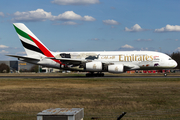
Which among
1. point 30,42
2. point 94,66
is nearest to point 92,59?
point 94,66

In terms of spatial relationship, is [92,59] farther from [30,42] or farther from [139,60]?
[30,42]

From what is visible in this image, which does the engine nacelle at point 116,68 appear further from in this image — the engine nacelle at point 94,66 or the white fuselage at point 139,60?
the engine nacelle at point 94,66

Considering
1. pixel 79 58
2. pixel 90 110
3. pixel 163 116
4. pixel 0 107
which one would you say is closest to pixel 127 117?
pixel 163 116

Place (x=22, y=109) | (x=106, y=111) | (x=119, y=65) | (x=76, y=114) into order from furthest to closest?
(x=119, y=65)
(x=22, y=109)
(x=106, y=111)
(x=76, y=114)

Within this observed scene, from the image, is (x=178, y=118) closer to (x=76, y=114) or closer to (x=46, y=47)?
(x=76, y=114)

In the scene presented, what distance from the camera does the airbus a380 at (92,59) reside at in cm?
3812

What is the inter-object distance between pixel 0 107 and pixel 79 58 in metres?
27.9

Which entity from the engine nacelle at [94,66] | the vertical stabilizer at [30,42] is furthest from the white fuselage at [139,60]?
the vertical stabilizer at [30,42]

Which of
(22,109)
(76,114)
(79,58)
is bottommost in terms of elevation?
(22,109)

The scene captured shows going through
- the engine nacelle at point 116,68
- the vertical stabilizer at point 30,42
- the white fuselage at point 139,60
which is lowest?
the engine nacelle at point 116,68

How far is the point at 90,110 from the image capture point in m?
11.8

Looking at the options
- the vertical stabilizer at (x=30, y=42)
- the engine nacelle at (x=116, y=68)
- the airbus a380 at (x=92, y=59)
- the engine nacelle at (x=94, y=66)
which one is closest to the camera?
the engine nacelle at (x=116, y=68)

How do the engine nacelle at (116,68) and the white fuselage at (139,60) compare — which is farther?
the white fuselage at (139,60)

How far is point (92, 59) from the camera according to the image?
39.9 m
